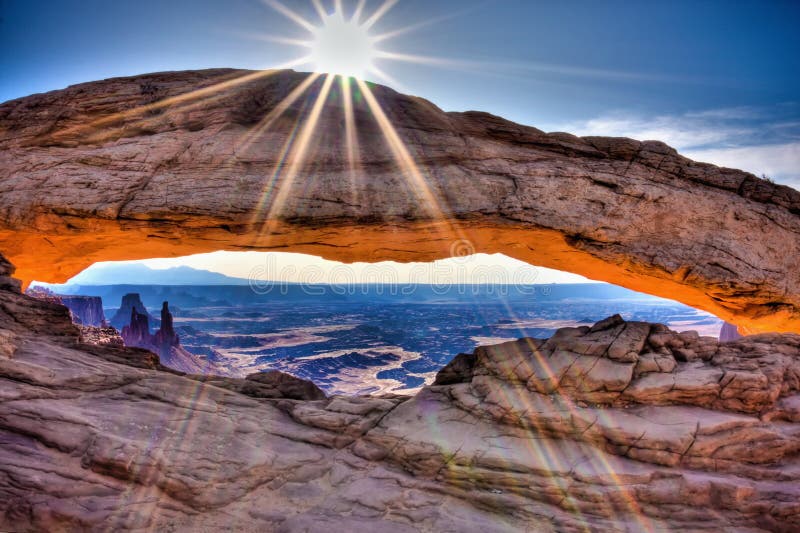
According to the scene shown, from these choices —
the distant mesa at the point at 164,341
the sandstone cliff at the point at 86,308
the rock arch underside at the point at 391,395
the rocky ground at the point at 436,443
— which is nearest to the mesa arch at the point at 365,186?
the rock arch underside at the point at 391,395

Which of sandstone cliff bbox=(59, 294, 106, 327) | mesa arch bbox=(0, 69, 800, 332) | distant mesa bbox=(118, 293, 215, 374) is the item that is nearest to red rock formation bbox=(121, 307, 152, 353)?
distant mesa bbox=(118, 293, 215, 374)

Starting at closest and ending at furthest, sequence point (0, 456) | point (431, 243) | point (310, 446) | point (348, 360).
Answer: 1. point (0, 456)
2. point (310, 446)
3. point (431, 243)
4. point (348, 360)

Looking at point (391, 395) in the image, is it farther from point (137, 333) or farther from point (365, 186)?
point (137, 333)

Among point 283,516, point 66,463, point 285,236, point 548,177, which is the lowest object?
point 283,516

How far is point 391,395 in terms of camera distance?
14.3 m

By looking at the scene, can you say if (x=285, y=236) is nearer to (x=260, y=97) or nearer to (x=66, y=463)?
(x=260, y=97)

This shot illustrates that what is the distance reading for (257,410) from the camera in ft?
39.9

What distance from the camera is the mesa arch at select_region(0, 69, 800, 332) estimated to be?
1222cm

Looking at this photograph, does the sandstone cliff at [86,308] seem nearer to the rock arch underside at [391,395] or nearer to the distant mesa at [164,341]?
the distant mesa at [164,341]

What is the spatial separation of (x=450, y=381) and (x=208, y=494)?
7.44 meters

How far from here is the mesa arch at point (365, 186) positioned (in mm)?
12219

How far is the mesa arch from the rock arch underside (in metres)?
0.07

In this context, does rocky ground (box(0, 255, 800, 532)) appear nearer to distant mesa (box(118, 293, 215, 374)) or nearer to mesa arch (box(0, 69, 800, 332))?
mesa arch (box(0, 69, 800, 332))

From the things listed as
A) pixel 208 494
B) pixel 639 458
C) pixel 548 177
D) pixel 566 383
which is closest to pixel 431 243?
pixel 548 177
